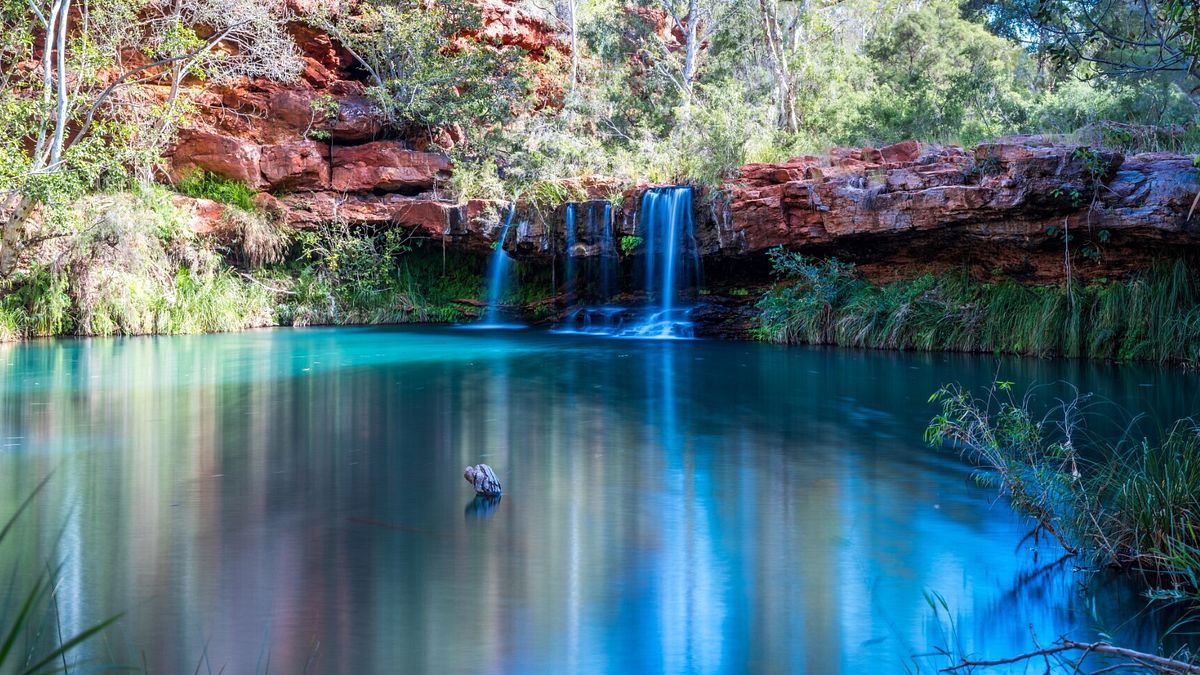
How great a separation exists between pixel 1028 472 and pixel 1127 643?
1.73m

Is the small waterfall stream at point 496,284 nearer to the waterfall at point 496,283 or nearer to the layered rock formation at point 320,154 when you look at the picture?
Result: the waterfall at point 496,283

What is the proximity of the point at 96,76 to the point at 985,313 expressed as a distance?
1771 cm

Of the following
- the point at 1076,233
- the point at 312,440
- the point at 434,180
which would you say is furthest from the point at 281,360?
the point at 1076,233

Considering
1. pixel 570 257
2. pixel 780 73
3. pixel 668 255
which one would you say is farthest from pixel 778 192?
pixel 780 73

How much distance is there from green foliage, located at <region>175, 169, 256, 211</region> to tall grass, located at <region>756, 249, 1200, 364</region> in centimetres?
1245

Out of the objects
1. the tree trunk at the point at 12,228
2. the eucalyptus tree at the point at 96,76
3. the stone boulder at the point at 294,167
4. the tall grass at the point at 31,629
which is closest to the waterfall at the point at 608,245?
the stone boulder at the point at 294,167

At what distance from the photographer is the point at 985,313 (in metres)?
15.3

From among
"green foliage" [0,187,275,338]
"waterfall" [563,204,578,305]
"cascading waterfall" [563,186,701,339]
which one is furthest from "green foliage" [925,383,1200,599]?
"green foliage" [0,187,275,338]

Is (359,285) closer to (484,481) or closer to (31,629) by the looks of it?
(484,481)

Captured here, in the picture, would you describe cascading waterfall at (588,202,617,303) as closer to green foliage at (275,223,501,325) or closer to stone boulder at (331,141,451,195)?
green foliage at (275,223,501,325)

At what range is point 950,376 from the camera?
483 inches

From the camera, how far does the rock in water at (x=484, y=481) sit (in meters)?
6.39

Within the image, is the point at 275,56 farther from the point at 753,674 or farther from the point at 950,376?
the point at 753,674

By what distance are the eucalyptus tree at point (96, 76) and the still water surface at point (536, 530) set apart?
8.37 metres
